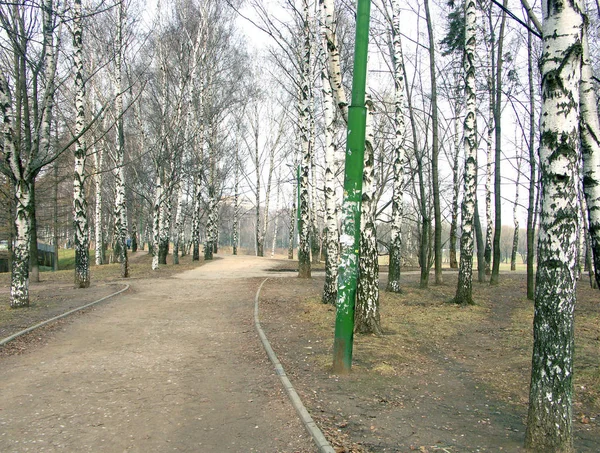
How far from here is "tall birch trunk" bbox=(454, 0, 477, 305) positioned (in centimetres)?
1273

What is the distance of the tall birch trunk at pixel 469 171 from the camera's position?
12.7 metres

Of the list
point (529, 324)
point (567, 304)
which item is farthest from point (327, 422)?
point (529, 324)

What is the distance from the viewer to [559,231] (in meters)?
3.78

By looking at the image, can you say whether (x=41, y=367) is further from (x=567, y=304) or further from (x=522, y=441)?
(x=567, y=304)

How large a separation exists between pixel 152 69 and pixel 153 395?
21200 mm

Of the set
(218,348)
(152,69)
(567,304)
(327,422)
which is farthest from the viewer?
(152,69)

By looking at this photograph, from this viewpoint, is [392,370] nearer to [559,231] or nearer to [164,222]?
[559,231]

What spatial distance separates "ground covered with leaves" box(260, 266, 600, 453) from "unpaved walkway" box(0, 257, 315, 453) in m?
0.51

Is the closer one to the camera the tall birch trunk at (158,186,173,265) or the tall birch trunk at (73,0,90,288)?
the tall birch trunk at (73,0,90,288)

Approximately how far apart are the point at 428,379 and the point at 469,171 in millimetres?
8078

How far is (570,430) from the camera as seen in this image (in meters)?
3.79

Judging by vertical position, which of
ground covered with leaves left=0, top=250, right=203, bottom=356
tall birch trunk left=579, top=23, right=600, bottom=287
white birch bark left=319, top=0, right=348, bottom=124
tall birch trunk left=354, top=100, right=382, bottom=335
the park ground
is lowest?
the park ground

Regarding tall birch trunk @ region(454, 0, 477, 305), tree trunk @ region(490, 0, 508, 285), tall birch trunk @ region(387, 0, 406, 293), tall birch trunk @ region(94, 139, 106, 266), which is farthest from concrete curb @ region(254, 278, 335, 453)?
tall birch trunk @ region(94, 139, 106, 266)

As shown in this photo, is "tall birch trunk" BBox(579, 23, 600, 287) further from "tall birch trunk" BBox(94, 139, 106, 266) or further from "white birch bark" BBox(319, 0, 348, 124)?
"tall birch trunk" BBox(94, 139, 106, 266)
